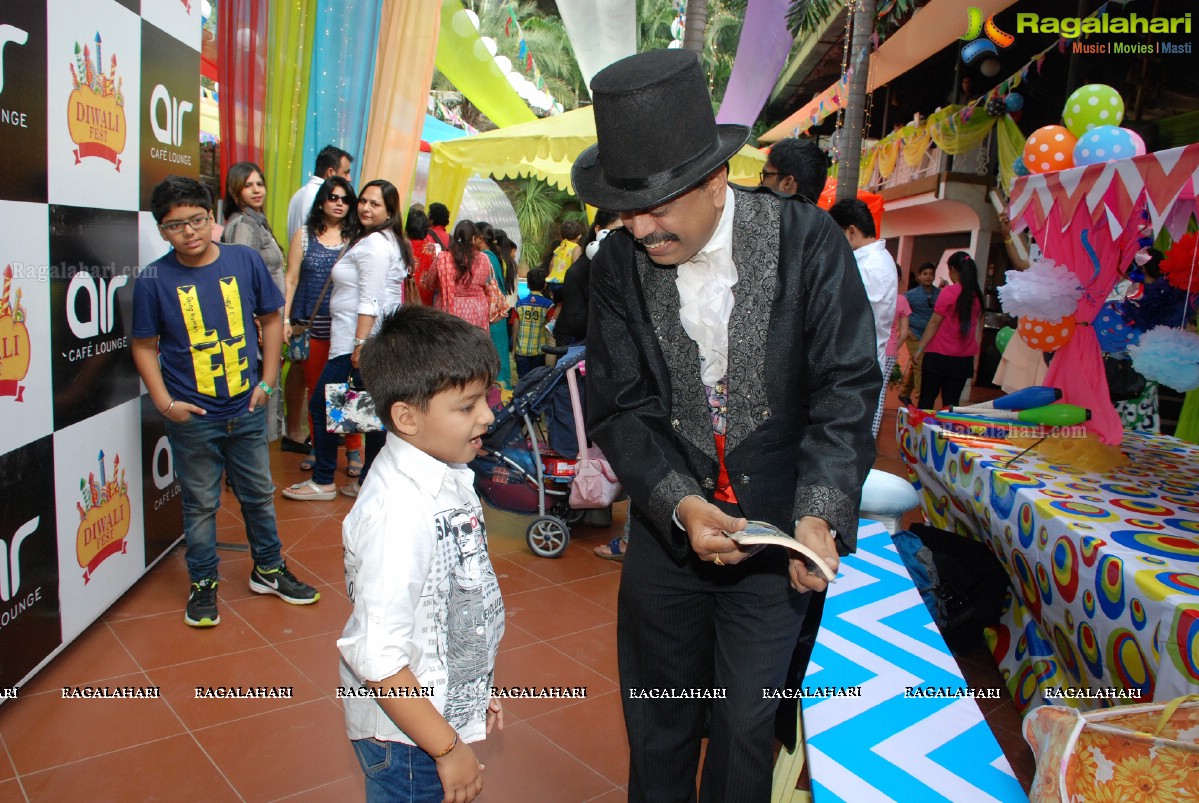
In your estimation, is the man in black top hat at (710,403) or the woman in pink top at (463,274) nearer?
the man in black top hat at (710,403)

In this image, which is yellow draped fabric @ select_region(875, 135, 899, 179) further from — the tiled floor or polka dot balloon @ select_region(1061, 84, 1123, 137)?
the tiled floor

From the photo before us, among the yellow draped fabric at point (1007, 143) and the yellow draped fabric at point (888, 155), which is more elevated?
the yellow draped fabric at point (888, 155)

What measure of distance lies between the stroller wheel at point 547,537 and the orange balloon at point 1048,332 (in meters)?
2.45

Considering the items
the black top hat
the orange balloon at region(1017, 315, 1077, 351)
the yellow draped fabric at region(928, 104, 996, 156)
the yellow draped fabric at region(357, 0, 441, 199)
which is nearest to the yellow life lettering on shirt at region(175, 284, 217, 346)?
the black top hat

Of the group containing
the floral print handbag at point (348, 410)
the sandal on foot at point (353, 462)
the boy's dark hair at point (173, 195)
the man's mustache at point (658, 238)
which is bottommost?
the sandal on foot at point (353, 462)

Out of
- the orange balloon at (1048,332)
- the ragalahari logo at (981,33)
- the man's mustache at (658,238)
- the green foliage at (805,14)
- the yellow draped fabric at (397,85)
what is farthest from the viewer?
the green foliage at (805,14)

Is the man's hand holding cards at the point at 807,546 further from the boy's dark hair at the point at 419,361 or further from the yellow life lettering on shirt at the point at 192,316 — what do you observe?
the yellow life lettering on shirt at the point at 192,316

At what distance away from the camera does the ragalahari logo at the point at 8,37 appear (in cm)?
227

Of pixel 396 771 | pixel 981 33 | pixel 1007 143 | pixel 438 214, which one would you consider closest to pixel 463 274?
pixel 438 214

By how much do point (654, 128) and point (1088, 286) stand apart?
9.56 ft

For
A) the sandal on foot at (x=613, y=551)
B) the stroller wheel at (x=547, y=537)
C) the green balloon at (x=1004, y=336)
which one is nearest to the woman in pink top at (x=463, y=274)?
the stroller wheel at (x=547, y=537)

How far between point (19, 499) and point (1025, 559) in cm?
336

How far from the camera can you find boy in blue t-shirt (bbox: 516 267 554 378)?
7.66 metres

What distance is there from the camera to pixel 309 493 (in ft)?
15.6
